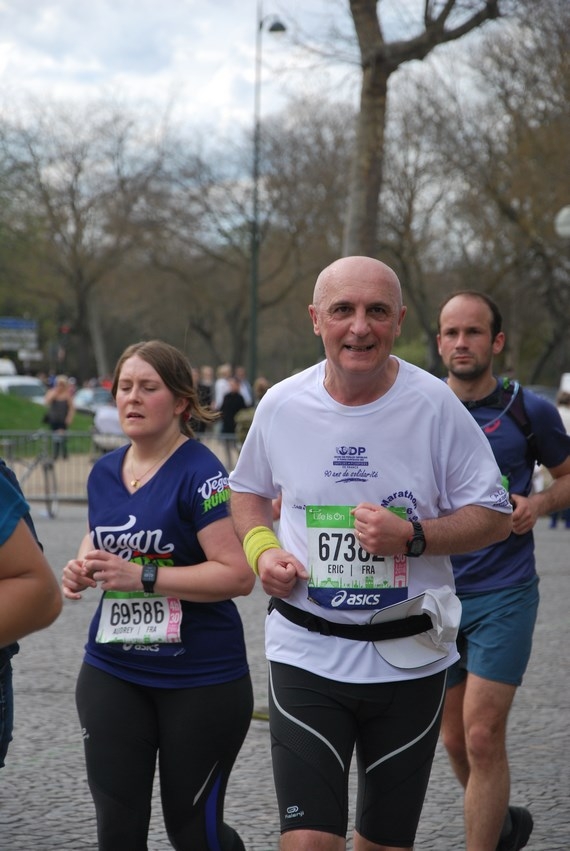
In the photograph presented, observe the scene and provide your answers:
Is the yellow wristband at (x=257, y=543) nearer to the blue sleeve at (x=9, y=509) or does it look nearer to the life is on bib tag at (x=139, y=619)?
the life is on bib tag at (x=139, y=619)

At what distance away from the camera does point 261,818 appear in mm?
4945

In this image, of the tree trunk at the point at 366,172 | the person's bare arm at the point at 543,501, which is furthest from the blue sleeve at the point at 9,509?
the tree trunk at the point at 366,172

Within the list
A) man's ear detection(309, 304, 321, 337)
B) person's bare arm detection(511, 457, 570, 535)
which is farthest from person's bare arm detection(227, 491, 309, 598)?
person's bare arm detection(511, 457, 570, 535)

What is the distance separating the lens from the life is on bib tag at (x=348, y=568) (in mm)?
3207

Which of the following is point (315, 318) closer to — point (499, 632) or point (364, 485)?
point (364, 485)

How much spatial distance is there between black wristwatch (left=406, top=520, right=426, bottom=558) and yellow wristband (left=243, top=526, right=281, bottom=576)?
0.38 m

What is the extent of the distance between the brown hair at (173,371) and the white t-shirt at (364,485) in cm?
61

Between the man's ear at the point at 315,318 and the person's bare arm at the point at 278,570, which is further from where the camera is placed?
the man's ear at the point at 315,318

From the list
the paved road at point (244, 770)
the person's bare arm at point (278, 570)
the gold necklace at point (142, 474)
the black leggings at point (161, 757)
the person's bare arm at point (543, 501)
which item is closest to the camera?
the person's bare arm at point (278, 570)

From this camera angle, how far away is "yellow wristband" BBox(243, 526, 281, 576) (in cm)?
335

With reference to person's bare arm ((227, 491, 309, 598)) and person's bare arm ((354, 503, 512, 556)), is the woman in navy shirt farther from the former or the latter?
person's bare arm ((354, 503, 512, 556))

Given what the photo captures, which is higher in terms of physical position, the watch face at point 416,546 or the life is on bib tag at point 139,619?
the watch face at point 416,546

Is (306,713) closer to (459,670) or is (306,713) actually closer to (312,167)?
(459,670)

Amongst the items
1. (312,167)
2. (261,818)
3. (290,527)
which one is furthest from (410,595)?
(312,167)
